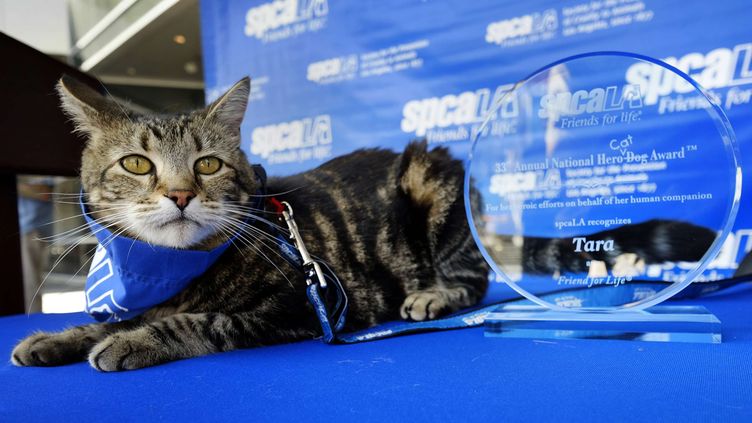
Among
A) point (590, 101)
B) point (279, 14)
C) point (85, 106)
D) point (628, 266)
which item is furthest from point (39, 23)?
point (628, 266)

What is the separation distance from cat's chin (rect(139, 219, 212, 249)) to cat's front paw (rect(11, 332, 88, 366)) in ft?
0.81

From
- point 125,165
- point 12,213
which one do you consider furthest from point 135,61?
point 125,165

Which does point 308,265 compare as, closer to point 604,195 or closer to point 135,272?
point 135,272

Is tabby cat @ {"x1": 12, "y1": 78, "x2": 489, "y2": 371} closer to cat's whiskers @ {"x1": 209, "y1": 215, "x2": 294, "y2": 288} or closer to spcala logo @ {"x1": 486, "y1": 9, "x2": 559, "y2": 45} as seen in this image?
cat's whiskers @ {"x1": 209, "y1": 215, "x2": 294, "y2": 288}

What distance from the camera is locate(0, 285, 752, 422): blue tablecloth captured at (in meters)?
0.59

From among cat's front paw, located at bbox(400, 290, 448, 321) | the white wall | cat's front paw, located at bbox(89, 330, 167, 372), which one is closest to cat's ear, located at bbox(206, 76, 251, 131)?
cat's front paw, located at bbox(89, 330, 167, 372)

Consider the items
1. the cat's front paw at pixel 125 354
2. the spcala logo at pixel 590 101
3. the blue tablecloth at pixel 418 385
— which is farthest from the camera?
the spcala logo at pixel 590 101

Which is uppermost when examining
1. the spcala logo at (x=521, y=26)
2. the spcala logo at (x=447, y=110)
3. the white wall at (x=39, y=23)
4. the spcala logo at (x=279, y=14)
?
the white wall at (x=39, y=23)

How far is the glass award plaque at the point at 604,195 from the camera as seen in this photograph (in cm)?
88

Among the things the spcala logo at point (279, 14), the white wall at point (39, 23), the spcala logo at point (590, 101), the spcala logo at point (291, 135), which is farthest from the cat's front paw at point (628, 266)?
the white wall at point (39, 23)

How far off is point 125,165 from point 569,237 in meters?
0.90

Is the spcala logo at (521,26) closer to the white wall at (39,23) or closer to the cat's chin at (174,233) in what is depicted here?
the cat's chin at (174,233)

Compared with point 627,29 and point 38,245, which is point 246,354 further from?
point 38,245

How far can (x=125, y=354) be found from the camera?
2.71 ft
